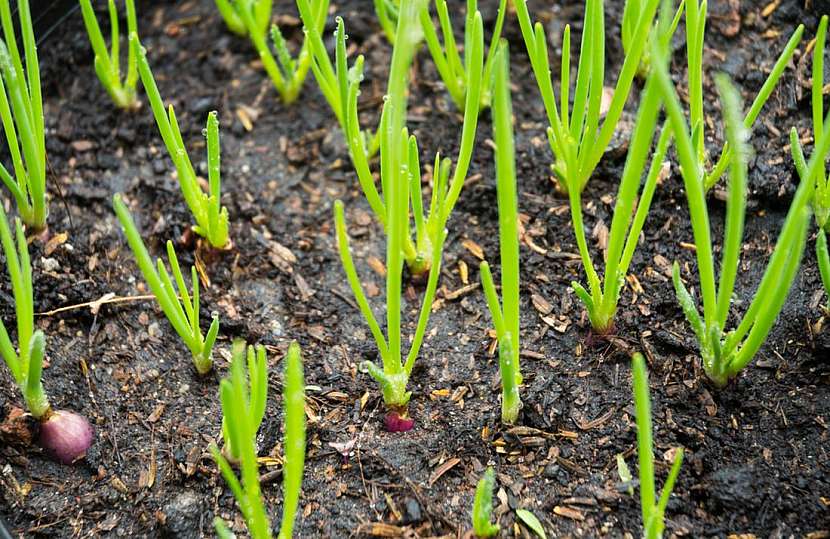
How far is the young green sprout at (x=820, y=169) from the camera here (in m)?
0.98

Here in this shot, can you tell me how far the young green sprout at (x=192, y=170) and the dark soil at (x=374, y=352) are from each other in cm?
7

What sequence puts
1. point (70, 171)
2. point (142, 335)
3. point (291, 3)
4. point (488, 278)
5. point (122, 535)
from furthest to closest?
point (291, 3) → point (70, 171) → point (142, 335) → point (122, 535) → point (488, 278)

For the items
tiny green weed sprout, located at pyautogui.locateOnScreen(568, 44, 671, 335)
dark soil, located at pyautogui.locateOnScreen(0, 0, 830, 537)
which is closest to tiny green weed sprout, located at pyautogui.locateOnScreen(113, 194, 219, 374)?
dark soil, located at pyautogui.locateOnScreen(0, 0, 830, 537)

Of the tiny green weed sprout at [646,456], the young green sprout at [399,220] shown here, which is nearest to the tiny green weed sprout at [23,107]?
the young green sprout at [399,220]

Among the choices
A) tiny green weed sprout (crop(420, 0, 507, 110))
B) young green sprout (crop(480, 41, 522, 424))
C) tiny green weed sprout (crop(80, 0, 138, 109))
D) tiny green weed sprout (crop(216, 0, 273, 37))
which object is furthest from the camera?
tiny green weed sprout (crop(216, 0, 273, 37))

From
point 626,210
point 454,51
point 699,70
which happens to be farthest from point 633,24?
point 626,210

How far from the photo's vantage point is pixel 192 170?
4.07ft

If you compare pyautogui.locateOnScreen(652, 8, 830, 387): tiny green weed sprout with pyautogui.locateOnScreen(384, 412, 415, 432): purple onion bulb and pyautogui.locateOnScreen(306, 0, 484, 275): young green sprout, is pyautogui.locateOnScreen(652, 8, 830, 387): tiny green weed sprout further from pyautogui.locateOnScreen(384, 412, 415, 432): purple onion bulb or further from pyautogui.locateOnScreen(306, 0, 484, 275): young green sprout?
pyautogui.locateOnScreen(384, 412, 415, 432): purple onion bulb

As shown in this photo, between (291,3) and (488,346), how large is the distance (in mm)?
898

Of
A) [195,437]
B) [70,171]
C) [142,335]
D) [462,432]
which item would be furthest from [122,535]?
[70,171]

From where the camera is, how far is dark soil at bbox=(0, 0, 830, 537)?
1037 mm

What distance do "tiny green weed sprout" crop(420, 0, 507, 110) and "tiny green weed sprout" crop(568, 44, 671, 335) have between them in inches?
12.2

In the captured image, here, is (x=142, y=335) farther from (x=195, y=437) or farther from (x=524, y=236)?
(x=524, y=236)

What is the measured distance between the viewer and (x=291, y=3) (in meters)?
1.73
